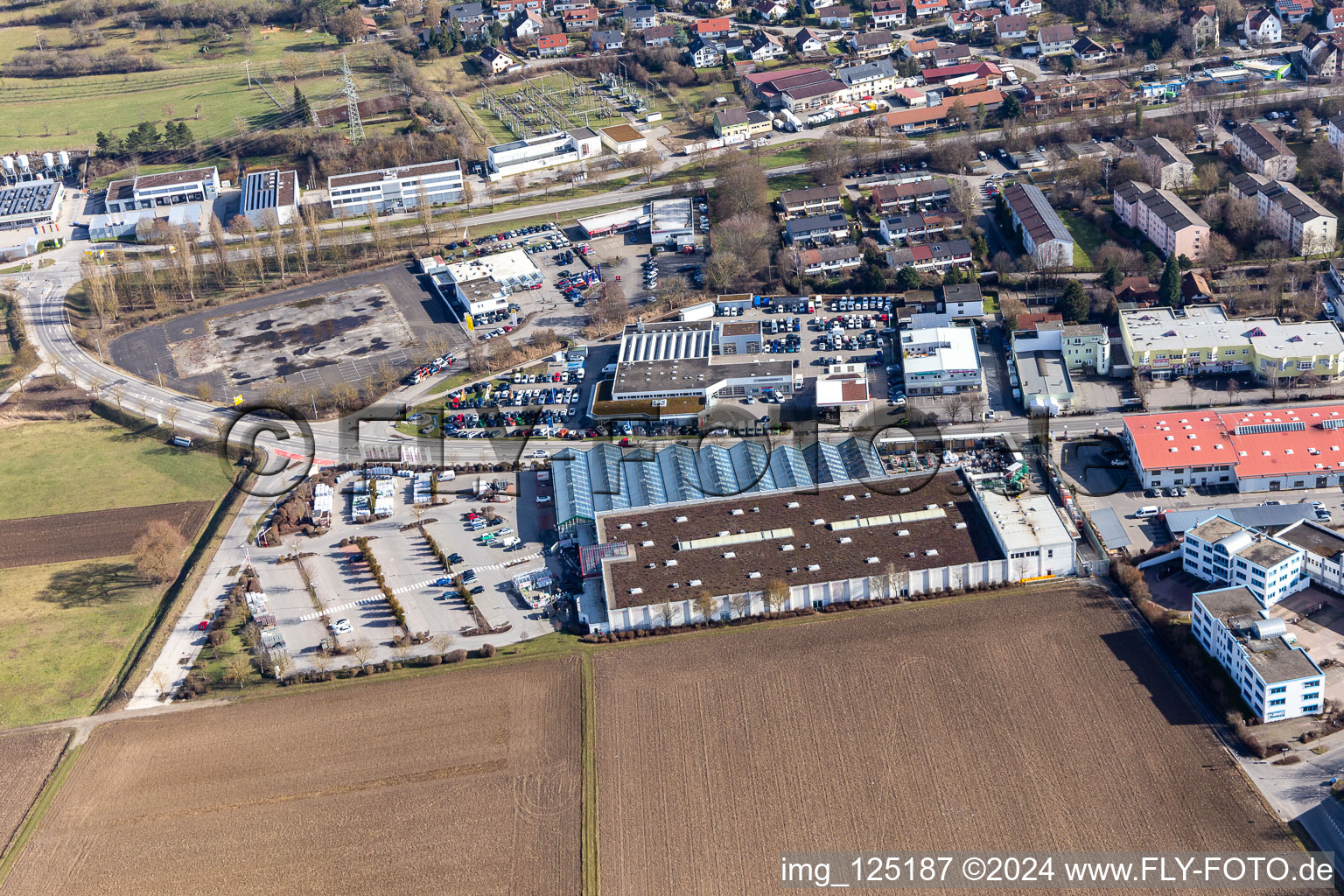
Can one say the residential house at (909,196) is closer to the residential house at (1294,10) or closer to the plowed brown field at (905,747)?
the plowed brown field at (905,747)

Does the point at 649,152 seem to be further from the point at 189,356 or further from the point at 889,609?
the point at 889,609

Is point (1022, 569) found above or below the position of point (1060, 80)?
below

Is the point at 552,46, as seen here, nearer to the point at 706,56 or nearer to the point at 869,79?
the point at 706,56

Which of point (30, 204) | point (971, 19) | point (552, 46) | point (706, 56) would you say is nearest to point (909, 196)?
point (706, 56)

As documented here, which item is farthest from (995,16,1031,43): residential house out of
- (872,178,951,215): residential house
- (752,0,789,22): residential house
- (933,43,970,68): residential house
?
(872,178,951,215): residential house

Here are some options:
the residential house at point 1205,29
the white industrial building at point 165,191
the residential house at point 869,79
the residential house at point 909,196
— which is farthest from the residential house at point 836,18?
the white industrial building at point 165,191

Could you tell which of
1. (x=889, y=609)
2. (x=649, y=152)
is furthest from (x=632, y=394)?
(x=649, y=152)

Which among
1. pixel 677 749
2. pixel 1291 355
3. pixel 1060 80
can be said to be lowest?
pixel 677 749
